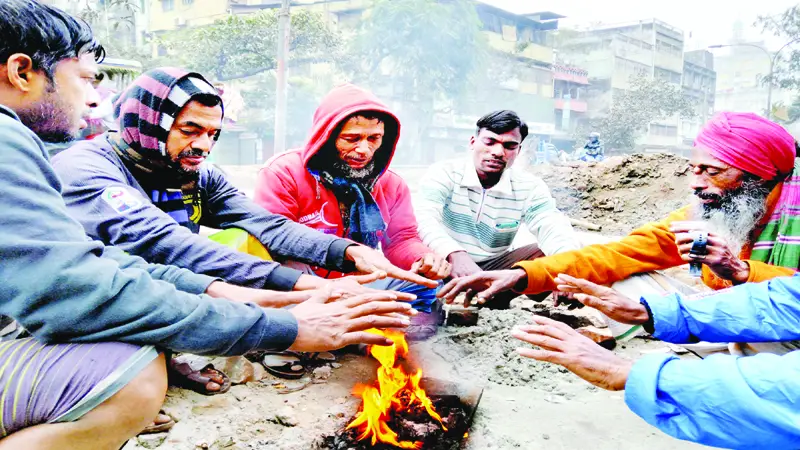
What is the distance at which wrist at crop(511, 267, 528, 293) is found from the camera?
3.63m

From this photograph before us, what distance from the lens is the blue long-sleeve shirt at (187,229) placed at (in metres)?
2.67

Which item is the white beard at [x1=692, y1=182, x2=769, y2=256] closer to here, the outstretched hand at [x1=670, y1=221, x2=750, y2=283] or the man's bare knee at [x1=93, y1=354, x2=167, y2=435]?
the outstretched hand at [x1=670, y1=221, x2=750, y2=283]

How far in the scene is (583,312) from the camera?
5105 mm

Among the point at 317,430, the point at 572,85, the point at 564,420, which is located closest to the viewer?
the point at 317,430

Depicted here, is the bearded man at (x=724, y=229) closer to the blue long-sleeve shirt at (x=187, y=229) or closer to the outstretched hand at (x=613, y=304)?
the outstretched hand at (x=613, y=304)

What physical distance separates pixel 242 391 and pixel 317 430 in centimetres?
67

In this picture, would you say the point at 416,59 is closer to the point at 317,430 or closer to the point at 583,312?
the point at 583,312

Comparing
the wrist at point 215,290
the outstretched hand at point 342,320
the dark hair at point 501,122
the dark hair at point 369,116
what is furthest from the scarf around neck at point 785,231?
the wrist at point 215,290

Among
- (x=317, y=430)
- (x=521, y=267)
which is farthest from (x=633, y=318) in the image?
(x=317, y=430)

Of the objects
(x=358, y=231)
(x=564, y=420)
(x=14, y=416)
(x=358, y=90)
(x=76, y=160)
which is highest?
(x=358, y=90)

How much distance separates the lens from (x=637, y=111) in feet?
114

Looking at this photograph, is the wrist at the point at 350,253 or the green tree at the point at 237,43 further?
the green tree at the point at 237,43

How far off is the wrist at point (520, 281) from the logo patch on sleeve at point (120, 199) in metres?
2.37

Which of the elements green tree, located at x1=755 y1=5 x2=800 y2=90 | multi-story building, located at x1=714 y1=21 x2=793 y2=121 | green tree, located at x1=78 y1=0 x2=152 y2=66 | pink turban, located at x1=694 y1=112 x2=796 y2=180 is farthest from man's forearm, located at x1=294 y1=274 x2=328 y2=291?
multi-story building, located at x1=714 y1=21 x2=793 y2=121
